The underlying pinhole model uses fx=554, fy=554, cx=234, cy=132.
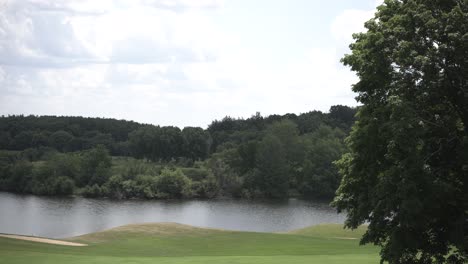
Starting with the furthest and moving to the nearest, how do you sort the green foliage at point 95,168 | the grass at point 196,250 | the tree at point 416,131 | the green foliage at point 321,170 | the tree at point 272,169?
the green foliage at point 95,168 < the tree at point 272,169 < the green foliage at point 321,170 < the grass at point 196,250 < the tree at point 416,131

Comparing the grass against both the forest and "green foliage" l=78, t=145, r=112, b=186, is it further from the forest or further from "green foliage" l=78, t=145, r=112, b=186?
"green foliage" l=78, t=145, r=112, b=186

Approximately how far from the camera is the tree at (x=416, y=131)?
56.6 ft

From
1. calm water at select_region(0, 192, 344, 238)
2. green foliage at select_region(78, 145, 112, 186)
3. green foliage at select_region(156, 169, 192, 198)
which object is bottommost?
calm water at select_region(0, 192, 344, 238)

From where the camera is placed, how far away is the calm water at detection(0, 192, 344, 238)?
68438 millimetres

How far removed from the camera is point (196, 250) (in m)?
36.2

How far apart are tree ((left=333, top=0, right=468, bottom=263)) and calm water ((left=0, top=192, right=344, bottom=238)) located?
47959mm

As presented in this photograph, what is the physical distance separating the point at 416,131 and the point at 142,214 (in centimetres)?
7110

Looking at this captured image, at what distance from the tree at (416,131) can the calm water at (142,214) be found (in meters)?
48.0

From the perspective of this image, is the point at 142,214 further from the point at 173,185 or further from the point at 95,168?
the point at 95,168

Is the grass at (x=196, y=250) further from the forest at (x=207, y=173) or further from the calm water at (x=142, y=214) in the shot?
the forest at (x=207, y=173)

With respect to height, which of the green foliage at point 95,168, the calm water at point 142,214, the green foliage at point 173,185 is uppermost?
the green foliage at point 95,168

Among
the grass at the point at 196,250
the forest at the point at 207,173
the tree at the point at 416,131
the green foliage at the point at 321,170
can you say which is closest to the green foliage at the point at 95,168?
the forest at the point at 207,173

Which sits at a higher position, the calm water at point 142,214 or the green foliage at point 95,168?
the green foliage at point 95,168

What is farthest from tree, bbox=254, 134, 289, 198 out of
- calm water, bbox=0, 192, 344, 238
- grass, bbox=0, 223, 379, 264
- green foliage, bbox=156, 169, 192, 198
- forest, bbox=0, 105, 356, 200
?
grass, bbox=0, 223, 379, 264
